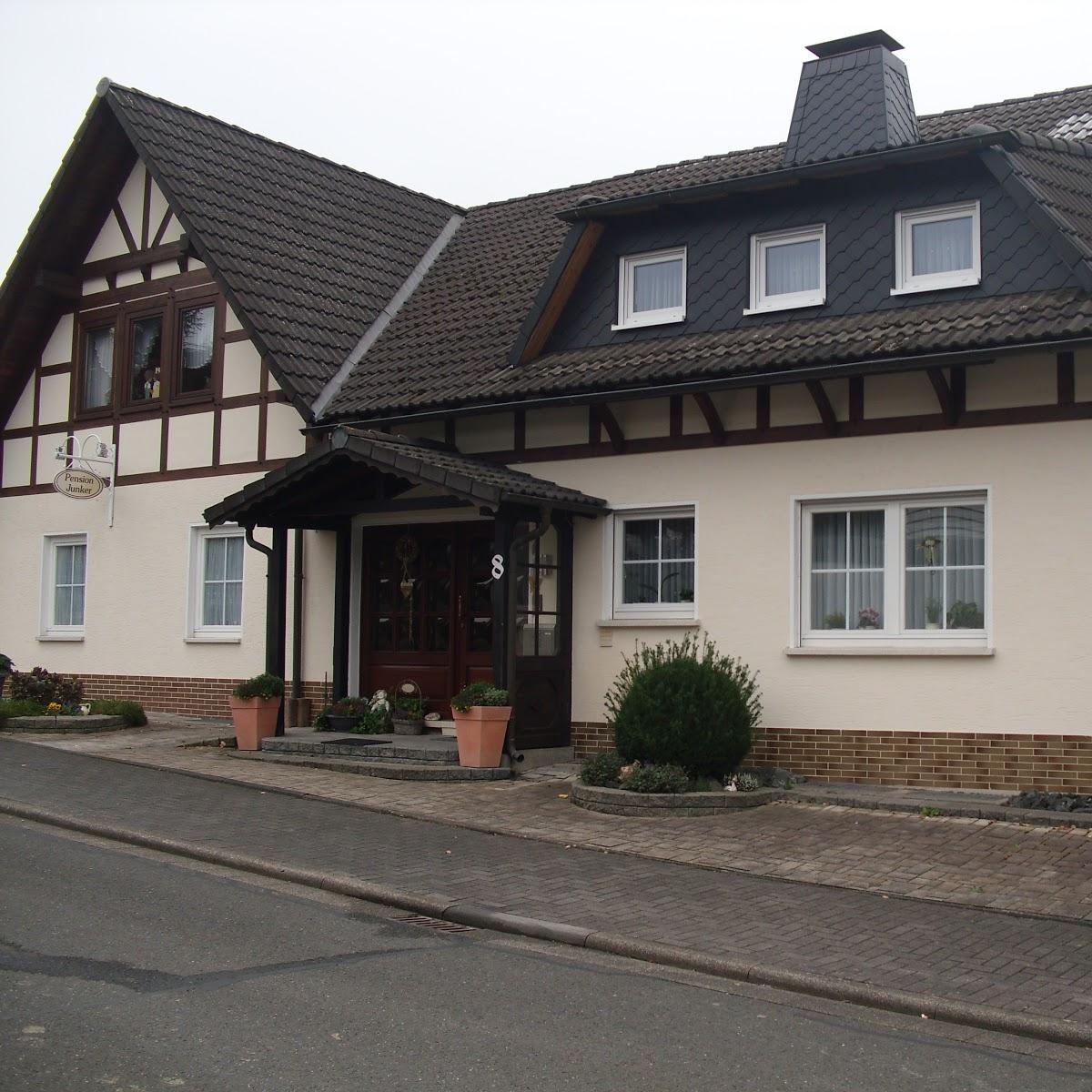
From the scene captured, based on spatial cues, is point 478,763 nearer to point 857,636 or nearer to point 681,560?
point 681,560

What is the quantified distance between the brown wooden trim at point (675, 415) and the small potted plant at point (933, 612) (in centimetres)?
299

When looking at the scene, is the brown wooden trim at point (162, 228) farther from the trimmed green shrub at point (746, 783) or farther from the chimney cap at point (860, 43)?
the trimmed green shrub at point (746, 783)

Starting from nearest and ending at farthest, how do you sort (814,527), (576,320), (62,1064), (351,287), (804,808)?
(62,1064), (804,808), (814,527), (576,320), (351,287)

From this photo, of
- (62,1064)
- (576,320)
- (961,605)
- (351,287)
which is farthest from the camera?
(351,287)

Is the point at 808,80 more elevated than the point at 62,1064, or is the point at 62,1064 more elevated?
the point at 808,80

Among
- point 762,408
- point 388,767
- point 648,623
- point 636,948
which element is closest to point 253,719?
point 388,767

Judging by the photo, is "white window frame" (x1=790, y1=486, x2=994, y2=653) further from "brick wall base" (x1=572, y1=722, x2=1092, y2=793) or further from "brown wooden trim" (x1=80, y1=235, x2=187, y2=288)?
"brown wooden trim" (x1=80, y1=235, x2=187, y2=288)

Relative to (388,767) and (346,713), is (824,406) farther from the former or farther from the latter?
(346,713)

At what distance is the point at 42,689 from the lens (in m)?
17.7

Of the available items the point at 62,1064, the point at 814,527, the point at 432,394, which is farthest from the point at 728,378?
the point at 62,1064

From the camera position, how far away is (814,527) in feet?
43.8

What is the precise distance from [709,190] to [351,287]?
6211mm

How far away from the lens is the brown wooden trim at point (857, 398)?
1292 centimetres

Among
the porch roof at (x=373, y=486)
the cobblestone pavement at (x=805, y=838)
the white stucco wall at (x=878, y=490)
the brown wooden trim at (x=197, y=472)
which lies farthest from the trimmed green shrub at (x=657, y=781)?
the brown wooden trim at (x=197, y=472)
